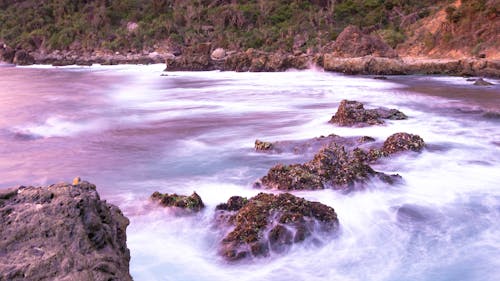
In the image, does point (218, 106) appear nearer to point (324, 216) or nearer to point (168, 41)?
point (324, 216)

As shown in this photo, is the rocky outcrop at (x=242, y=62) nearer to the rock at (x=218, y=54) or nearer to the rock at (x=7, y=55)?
the rock at (x=218, y=54)

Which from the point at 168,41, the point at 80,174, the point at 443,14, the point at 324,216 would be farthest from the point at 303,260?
the point at 168,41

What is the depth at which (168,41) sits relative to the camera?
4653 cm

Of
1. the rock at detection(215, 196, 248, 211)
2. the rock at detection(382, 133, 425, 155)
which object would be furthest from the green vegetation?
the rock at detection(215, 196, 248, 211)

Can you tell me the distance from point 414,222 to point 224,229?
6.42ft

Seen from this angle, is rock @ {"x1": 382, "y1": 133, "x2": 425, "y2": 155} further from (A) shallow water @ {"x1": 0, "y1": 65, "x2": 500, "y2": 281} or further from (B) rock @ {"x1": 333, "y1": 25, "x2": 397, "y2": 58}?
(B) rock @ {"x1": 333, "y1": 25, "x2": 397, "y2": 58}

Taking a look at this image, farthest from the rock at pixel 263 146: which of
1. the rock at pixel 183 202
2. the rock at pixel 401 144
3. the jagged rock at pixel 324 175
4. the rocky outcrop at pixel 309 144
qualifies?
the rock at pixel 183 202

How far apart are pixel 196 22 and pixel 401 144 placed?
150 feet

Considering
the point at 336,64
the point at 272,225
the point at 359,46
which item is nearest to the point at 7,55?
the point at 336,64

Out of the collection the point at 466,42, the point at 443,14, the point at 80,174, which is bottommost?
the point at 80,174

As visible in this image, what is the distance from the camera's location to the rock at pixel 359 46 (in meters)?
24.7

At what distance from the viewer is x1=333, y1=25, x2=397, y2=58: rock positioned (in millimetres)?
24703

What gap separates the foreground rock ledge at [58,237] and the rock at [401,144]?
5.35 m

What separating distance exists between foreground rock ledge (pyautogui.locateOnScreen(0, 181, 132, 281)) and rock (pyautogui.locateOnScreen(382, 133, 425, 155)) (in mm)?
5348
